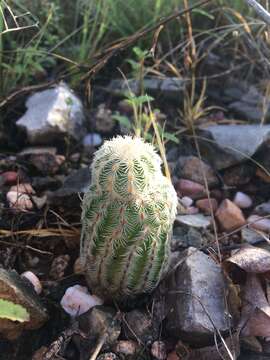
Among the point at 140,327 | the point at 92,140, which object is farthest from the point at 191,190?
the point at 140,327

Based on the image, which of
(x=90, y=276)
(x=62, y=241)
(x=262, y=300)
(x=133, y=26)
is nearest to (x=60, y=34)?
(x=133, y=26)

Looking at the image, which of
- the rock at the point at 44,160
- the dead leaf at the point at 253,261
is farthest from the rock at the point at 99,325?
the rock at the point at 44,160

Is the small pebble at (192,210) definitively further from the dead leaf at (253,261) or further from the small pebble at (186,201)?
the dead leaf at (253,261)

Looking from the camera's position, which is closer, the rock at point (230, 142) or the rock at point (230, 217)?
the rock at point (230, 217)

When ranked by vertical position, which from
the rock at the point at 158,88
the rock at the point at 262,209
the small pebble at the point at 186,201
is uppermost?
the rock at the point at 158,88

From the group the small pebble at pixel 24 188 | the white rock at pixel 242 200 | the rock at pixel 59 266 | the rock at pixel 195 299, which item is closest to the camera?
the rock at pixel 195 299

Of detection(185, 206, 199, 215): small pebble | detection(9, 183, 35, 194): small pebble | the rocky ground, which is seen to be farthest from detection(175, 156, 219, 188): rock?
detection(9, 183, 35, 194): small pebble

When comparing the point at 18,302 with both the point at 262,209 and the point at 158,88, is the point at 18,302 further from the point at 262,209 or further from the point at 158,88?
the point at 158,88
